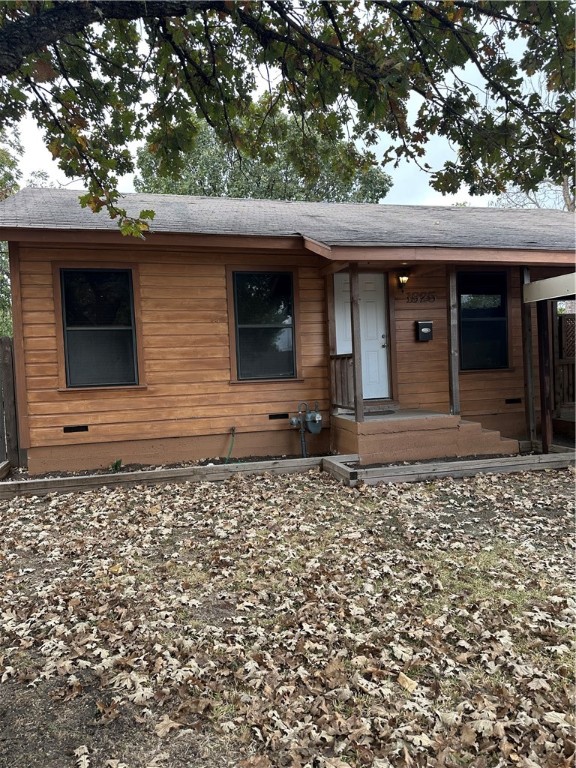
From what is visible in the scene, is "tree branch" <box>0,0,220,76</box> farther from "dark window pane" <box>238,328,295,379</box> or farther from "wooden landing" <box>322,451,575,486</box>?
"dark window pane" <box>238,328,295,379</box>

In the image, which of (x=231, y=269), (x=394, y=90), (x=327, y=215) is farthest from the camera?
(x=327, y=215)

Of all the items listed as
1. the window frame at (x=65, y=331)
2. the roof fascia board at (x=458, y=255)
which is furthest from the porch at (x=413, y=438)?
the window frame at (x=65, y=331)

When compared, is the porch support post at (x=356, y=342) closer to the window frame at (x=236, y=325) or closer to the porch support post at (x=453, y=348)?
the window frame at (x=236, y=325)

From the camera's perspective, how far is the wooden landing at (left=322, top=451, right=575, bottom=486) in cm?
A: 621

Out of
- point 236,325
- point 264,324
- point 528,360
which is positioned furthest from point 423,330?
point 236,325

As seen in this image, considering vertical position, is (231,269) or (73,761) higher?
(231,269)

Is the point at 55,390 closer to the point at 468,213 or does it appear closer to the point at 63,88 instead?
the point at 63,88

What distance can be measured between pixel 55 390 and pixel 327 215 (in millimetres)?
5581

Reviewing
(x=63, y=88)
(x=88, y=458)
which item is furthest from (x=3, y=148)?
(x=63, y=88)

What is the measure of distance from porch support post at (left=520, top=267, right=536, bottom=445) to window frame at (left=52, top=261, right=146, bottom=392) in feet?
19.0

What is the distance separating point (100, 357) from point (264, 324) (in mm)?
2418

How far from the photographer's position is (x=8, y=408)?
7.09m

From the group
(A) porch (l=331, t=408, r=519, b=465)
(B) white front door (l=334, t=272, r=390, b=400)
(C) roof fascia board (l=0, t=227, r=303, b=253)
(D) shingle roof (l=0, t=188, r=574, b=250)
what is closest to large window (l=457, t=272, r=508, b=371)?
(D) shingle roof (l=0, t=188, r=574, b=250)

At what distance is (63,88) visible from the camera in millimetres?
4133
